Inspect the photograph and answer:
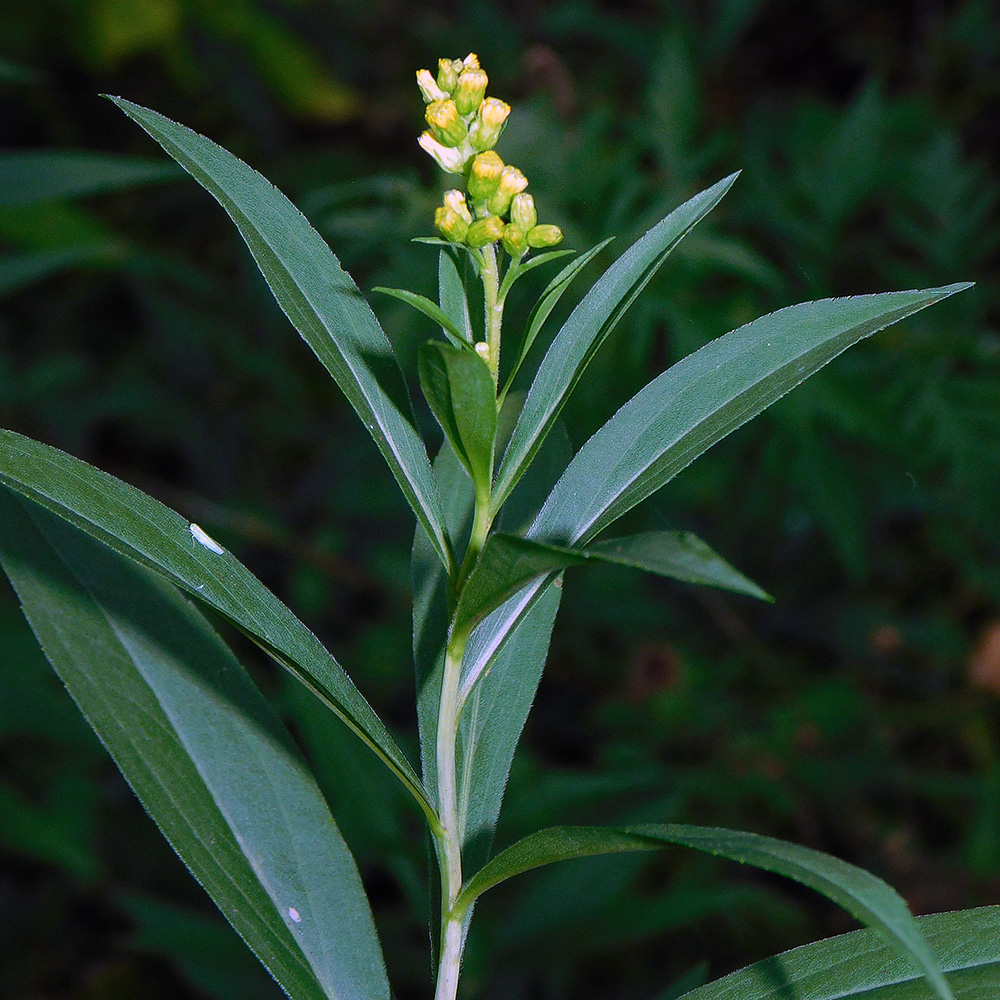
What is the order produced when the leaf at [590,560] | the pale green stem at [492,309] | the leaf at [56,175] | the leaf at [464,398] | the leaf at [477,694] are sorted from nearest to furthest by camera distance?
the leaf at [590,560]
the leaf at [464,398]
the pale green stem at [492,309]
the leaf at [477,694]
the leaf at [56,175]

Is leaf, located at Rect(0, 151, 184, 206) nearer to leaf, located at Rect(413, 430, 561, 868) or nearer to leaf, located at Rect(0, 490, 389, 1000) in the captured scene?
leaf, located at Rect(0, 490, 389, 1000)

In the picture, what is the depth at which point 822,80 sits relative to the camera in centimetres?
429

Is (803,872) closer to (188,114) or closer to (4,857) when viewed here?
(4,857)

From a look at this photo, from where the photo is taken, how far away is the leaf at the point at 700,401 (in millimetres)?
730

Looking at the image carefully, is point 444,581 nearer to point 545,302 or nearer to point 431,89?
point 545,302

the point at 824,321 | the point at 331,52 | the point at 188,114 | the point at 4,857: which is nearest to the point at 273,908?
the point at 824,321

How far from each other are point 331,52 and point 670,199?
10.6 ft

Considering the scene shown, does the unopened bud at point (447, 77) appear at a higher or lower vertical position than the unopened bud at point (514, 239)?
higher

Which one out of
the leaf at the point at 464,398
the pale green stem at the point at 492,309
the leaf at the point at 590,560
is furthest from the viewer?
the pale green stem at the point at 492,309

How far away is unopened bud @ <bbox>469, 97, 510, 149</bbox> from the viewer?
2.51ft

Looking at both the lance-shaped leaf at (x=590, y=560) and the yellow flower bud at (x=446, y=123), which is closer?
the lance-shaped leaf at (x=590, y=560)

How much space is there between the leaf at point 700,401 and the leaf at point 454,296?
139 millimetres

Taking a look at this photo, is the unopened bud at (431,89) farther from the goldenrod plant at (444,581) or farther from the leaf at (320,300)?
the leaf at (320,300)

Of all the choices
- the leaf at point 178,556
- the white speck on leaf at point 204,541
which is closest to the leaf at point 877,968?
the leaf at point 178,556
